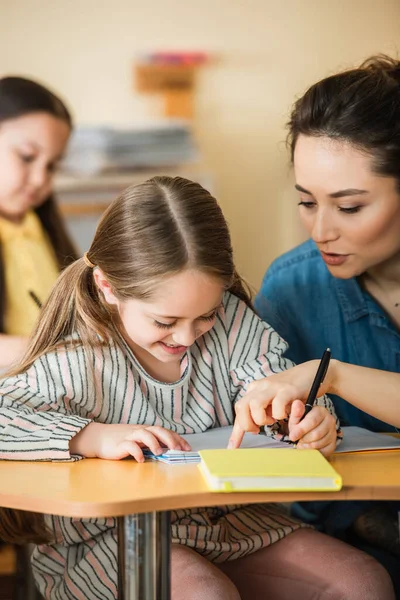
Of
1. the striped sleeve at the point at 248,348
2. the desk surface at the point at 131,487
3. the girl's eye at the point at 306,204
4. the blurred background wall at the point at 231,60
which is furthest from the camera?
the blurred background wall at the point at 231,60

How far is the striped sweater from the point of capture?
1.15 meters

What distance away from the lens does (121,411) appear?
4.17 feet

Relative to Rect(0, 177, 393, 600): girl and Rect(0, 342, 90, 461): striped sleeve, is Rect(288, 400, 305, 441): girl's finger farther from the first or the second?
Rect(0, 342, 90, 461): striped sleeve

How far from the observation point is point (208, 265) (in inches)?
47.4

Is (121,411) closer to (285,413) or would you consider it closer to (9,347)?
(285,413)

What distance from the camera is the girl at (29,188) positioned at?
2119 millimetres

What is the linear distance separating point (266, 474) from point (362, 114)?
0.71m

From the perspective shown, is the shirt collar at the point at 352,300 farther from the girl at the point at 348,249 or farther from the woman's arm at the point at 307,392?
the woman's arm at the point at 307,392

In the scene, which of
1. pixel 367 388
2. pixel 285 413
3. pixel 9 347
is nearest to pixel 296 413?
pixel 285 413

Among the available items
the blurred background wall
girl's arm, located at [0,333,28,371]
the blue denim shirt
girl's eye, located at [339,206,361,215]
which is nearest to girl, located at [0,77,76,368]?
girl's arm, located at [0,333,28,371]

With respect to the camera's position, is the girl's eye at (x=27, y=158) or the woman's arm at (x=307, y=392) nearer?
the woman's arm at (x=307, y=392)

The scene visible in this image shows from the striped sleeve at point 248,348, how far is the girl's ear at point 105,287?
0.20m

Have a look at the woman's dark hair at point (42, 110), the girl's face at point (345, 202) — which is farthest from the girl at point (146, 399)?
the woman's dark hair at point (42, 110)

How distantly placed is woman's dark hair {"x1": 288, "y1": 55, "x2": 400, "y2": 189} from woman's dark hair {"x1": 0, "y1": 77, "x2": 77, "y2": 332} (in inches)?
36.2
